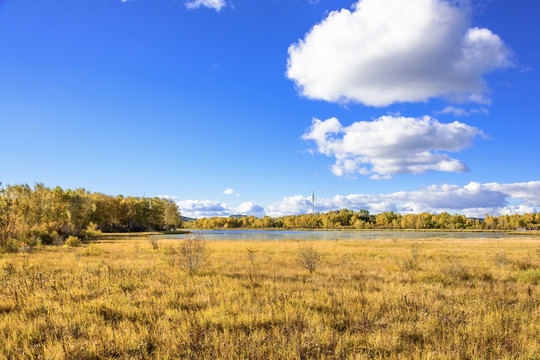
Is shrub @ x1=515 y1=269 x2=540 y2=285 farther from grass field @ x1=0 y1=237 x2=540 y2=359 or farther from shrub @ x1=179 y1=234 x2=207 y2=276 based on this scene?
shrub @ x1=179 y1=234 x2=207 y2=276

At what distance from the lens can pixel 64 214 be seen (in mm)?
60406

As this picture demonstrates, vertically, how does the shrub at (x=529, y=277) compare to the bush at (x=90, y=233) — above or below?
above

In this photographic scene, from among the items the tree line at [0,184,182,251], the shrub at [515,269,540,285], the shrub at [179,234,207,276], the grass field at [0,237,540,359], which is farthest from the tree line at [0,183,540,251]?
the shrub at [515,269,540,285]

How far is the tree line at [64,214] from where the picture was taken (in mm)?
26203

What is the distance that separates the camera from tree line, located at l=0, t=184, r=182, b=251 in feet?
86.0

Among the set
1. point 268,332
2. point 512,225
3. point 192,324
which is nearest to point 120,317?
point 192,324

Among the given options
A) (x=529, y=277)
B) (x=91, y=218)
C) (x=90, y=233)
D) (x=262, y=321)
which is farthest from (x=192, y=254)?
(x=91, y=218)

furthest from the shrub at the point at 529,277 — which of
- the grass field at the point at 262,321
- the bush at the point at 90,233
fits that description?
the bush at the point at 90,233

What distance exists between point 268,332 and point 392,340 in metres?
2.25

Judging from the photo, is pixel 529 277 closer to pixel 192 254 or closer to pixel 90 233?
pixel 192 254

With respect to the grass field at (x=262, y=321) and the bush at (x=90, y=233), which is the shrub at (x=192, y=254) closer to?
the grass field at (x=262, y=321)

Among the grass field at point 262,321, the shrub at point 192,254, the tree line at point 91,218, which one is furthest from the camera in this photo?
the tree line at point 91,218

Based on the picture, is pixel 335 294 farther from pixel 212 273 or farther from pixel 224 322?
pixel 212 273

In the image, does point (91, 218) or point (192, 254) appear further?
point (91, 218)
